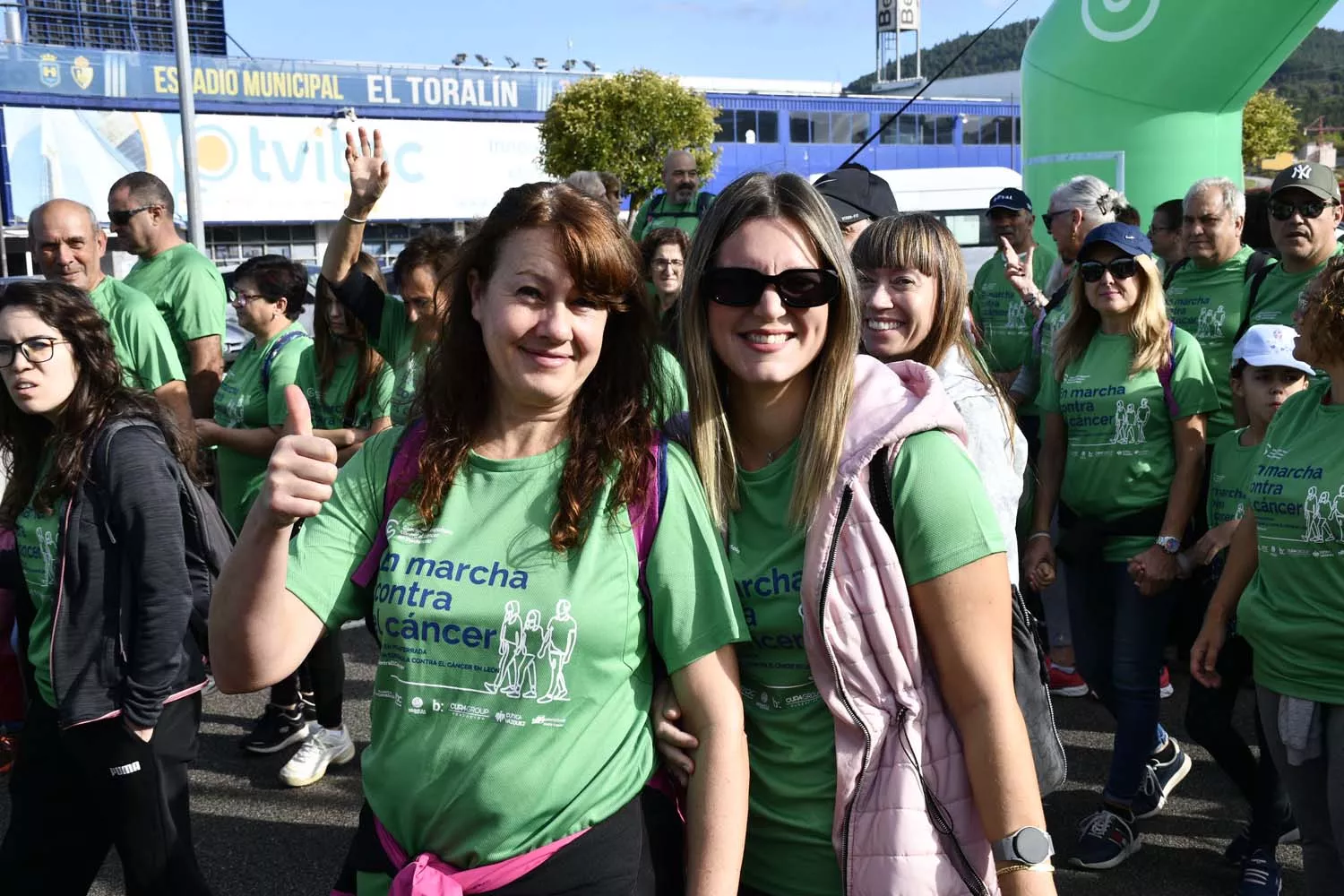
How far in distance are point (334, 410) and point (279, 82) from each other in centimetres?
3529

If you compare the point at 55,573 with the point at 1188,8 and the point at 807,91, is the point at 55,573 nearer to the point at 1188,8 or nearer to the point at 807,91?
the point at 1188,8

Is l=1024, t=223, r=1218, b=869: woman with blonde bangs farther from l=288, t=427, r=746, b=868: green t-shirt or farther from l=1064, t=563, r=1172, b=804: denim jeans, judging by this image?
l=288, t=427, r=746, b=868: green t-shirt

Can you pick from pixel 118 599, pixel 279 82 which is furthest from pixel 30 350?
pixel 279 82

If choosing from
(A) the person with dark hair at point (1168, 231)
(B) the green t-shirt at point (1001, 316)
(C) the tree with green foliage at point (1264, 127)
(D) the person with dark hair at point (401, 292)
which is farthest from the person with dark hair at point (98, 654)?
(C) the tree with green foliage at point (1264, 127)

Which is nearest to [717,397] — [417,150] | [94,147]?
[94,147]

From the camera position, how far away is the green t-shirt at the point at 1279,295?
4.54m

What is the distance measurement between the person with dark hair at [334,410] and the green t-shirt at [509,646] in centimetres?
276

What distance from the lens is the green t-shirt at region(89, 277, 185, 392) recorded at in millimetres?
4453

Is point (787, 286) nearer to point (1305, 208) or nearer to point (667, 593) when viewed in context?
point (667, 593)

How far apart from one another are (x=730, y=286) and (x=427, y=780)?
2.88 feet

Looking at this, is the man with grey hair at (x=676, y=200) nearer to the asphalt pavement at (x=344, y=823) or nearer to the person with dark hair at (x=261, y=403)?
the person with dark hair at (x=261, y=403)

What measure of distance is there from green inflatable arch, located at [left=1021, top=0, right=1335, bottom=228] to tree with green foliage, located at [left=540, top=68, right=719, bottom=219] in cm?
2250

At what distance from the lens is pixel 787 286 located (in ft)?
6.03

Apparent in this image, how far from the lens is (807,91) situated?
5200 centimetres
